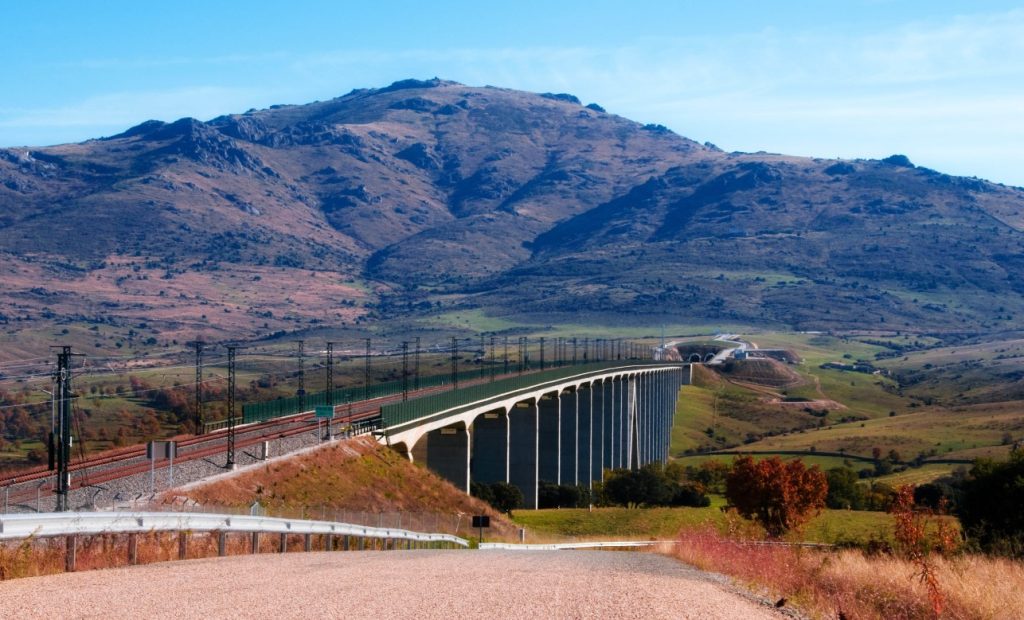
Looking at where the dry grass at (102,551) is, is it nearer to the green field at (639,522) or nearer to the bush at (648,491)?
the green field at (639,522)

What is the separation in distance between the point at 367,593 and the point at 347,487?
2934cm

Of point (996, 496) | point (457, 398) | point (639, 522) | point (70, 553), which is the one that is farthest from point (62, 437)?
point (639, 522)

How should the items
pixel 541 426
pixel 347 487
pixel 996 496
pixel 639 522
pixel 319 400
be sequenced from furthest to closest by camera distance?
pixel 541 426, pixel 319 400, pixel 639 522, pixel 347 487, pixel 996 496

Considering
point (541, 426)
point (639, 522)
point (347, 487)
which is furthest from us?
point (541, 426)

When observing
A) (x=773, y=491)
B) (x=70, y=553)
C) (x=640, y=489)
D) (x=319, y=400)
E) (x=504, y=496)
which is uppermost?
(x=70, y=553)

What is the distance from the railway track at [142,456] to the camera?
3294 centimetres

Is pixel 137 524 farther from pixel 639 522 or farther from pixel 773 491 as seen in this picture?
pixel 639 522

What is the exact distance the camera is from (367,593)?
13.5 m

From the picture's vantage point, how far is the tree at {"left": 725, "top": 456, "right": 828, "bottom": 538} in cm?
5519

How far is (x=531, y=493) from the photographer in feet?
262

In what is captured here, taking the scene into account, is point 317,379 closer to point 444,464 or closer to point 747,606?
point 444,464

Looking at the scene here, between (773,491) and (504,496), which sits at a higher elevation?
(773,491)

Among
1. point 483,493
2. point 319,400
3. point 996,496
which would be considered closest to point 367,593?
point 996,496

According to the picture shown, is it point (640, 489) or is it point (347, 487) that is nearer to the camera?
point (347, 487)
